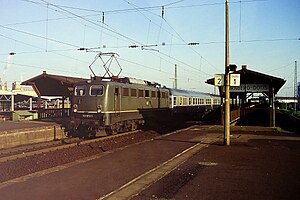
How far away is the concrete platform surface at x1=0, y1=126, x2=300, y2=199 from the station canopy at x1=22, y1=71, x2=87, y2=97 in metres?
14.9

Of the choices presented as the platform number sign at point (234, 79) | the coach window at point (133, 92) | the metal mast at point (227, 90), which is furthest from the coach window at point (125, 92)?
the platform number sign at point (234, 79)

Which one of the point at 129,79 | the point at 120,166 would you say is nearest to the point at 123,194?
the point at 120,166

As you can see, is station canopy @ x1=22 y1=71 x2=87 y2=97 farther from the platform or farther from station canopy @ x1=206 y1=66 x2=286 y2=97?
station canopy @ x1=206 y1=66 x2=286 y2=97

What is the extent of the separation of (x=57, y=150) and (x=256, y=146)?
27.2ft

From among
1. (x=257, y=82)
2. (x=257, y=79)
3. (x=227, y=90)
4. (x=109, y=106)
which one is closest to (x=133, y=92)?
(x=109, y=106)

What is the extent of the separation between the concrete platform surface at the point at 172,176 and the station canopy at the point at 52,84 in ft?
48.8

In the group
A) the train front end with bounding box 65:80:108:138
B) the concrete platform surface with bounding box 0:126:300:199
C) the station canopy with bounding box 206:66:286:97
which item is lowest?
the concrete platform surface with bounding box 0:126:300:199

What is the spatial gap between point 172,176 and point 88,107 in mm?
11593

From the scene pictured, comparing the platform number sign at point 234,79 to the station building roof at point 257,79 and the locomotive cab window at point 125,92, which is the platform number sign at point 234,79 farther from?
the locomotive cab window at point 125,92

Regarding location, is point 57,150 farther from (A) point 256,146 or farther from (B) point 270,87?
(B) point 270,87

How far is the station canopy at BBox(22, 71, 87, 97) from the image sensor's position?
25.2 m

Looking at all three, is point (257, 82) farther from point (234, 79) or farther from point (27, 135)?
point (27, 135)

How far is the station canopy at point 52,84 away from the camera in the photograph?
25188mm

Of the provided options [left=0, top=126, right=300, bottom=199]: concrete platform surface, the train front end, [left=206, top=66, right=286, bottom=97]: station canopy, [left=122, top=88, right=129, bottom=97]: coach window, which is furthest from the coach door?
[left=0, top=126, right=300, bottom=199]: concrete platform surface
